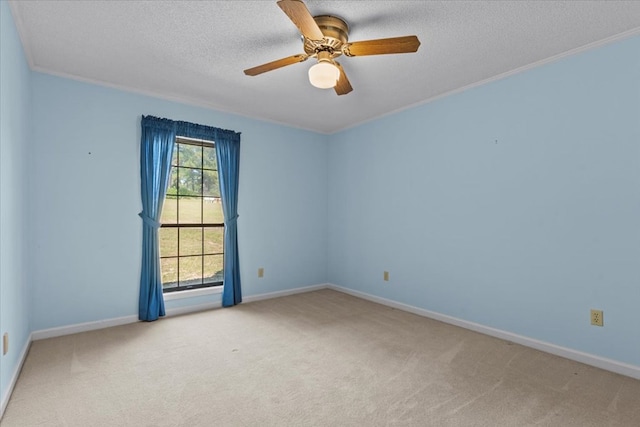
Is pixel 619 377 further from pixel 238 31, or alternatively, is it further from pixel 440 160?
pixel 238 31

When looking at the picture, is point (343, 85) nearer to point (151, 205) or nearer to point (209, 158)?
point (209, 158)

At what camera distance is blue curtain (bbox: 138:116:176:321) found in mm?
3600

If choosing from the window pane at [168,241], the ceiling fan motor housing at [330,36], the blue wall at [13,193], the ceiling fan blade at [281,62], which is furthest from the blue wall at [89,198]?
the ceiling fan motor housing at [330,36]

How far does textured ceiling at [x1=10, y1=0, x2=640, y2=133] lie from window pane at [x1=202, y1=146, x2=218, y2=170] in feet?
2.42

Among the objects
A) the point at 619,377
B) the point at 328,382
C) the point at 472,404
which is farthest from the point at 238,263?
the point at 619,377

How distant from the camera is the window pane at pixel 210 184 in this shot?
4.26 m

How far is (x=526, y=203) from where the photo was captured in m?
3.02

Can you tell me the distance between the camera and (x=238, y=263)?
4.32 meters

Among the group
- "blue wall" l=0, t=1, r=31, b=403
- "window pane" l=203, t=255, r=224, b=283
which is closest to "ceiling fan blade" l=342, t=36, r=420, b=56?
"blue wall" l=0, t=1, r=31, b=403

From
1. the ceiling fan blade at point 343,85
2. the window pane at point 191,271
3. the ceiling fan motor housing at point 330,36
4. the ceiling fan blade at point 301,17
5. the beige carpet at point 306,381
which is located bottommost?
the beige carpet at point 306,381

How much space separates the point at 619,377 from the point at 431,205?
2.10 m

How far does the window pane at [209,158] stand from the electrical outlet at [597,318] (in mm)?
4093

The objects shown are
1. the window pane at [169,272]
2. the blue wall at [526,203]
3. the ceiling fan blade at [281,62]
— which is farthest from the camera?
the window pane at [169,272]

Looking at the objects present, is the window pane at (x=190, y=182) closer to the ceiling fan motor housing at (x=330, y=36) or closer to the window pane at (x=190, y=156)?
the window pane at (x=190, y=156)
